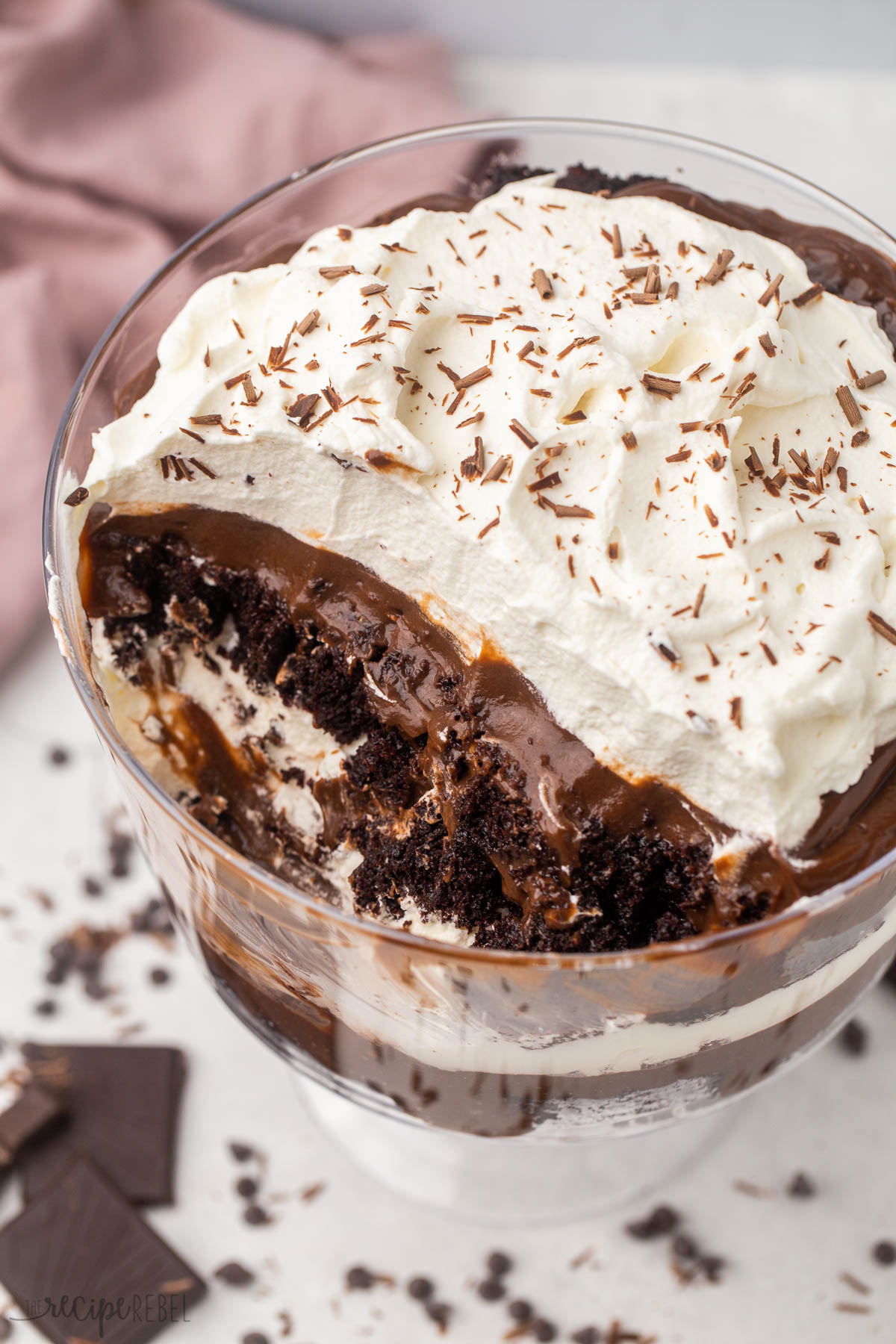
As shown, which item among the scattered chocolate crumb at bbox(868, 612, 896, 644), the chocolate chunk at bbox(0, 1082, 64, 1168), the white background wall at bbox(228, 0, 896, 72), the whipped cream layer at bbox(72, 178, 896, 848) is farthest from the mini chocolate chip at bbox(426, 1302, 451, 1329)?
the white background wall at bbox(228, 0, 896, 72)

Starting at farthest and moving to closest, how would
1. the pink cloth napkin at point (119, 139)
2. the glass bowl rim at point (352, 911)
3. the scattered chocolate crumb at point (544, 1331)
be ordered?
1. the pink cloth napkin at point (119, 139)
2. the scattered chocolate crumb at point (544, 1331)
3. the glass bowl rim at point (352, 911)

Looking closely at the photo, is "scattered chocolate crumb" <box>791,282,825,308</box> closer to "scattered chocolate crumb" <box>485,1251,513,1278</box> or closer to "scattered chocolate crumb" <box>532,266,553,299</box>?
"scattered chocolate crumb" <box>532,266,553,299</box>

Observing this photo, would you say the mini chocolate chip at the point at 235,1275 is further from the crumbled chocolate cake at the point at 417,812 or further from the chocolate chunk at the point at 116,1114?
the crumbled chocolate cake at the point at 417,812

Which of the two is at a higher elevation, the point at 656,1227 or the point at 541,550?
the point at 541,550

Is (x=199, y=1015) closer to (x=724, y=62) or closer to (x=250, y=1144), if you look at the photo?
(x=250, y=1144)

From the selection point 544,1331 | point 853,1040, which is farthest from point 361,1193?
point 853,1040

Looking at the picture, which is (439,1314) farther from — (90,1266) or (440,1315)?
(90,1266)

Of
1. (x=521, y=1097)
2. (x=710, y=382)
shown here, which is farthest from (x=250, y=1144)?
(x=710, y=382)

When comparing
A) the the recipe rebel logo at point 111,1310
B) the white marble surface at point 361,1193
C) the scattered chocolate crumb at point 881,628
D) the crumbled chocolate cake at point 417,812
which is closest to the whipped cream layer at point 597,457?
the scattered chocolate crumb at point 881,628

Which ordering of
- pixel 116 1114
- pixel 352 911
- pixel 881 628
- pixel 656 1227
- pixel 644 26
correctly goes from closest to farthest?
pixel 881 628, pixel 352 911, pixel 656 1227, pixel 116 1114, pixel 644 26
